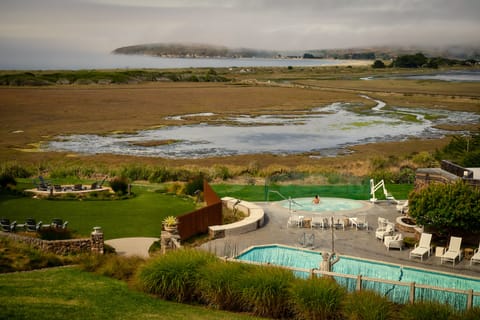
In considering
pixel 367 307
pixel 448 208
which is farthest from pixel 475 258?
pixel 367 307

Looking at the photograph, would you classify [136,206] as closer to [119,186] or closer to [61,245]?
[119,186]

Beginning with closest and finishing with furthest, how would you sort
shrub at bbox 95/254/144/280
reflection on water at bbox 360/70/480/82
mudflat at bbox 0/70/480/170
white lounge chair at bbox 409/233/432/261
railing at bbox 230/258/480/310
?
railing at bbox 230/258/480/310, shrub at bbox 95/254/144/280, white lounge chair at bbox 409/233/432/261, mudflat at bbox 0/70/480/170, reflection on water at bbox 360/70/480/82

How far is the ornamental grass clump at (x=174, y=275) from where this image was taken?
14.7m

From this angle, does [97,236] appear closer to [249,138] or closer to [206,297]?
[206,297]

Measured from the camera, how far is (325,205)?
89.6 ft

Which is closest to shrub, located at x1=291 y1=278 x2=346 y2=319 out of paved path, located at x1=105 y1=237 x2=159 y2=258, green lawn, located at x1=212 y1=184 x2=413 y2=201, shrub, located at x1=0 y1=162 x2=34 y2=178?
paved path, located at x1=105 y1=237 x2=159 y2=258

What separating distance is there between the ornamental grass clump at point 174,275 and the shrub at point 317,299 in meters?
2.64

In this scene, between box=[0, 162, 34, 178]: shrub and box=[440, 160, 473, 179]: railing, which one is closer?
box=[440, 160, 473, 179]: railing

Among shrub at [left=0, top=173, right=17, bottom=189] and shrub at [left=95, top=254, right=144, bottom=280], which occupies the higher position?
shrub at [left=95, top=254, right=144, bottom=280]

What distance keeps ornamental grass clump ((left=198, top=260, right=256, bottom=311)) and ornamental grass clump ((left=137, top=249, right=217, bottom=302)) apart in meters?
0.27

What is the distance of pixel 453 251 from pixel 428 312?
7465 millimetres

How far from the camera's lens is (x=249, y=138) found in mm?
54938

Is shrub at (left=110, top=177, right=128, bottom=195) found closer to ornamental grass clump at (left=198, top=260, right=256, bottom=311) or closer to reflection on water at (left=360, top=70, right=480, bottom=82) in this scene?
ornamental grass clump at (left=198, top=260, right=256, bottom=311)

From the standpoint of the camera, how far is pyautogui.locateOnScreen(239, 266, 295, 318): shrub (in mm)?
13812
